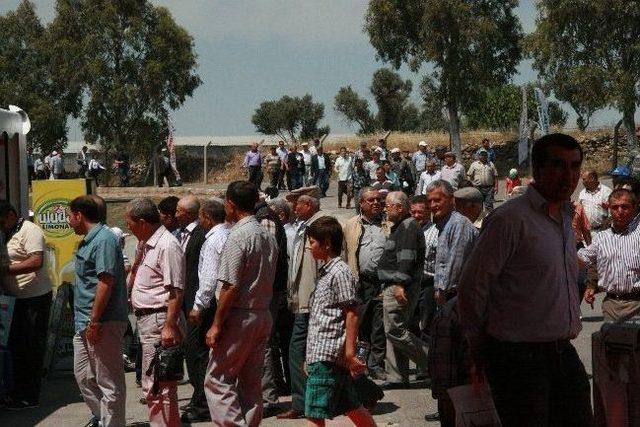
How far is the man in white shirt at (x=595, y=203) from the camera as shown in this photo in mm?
14484

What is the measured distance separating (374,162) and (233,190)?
74.0ft

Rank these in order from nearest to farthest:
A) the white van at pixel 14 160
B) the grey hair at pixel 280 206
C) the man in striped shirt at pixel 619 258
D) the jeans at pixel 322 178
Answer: the man in striped shirt at pixel 619 258
the grey hair at pixel 280 206
the white van at pixel 14 160
the jeans at pixel 322 178

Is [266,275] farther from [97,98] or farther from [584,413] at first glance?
[97,98]

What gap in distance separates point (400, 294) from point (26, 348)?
331 centimetres

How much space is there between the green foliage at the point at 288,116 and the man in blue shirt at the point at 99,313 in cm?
8787

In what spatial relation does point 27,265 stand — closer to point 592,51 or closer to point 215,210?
point 215,210

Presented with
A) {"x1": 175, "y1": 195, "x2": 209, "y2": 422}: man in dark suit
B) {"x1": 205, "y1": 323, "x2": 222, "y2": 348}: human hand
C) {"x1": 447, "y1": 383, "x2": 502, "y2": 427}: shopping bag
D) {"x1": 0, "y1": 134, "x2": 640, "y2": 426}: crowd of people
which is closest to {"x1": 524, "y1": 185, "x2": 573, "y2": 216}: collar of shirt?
{"x1": 0, "y1": 134, "x2": 640, "y2": 426}: crowd of people

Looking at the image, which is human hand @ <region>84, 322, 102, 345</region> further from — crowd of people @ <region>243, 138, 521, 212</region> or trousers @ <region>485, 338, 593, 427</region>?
crowd of people @ <region>243, 138, 521, 212</region>

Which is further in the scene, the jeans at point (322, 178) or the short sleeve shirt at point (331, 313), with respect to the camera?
the jeans at point (322, 178)

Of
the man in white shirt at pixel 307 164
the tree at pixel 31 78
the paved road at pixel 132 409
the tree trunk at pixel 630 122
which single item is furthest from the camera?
the tree at pixel 31 78

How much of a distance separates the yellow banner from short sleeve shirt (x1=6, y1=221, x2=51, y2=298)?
467 cm

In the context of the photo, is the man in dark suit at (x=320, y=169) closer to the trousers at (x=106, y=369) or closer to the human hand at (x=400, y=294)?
the human hand at (x=400, y=294)

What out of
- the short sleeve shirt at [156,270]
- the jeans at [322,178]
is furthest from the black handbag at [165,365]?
the jeans at [322,178]

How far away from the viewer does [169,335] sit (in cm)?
797
